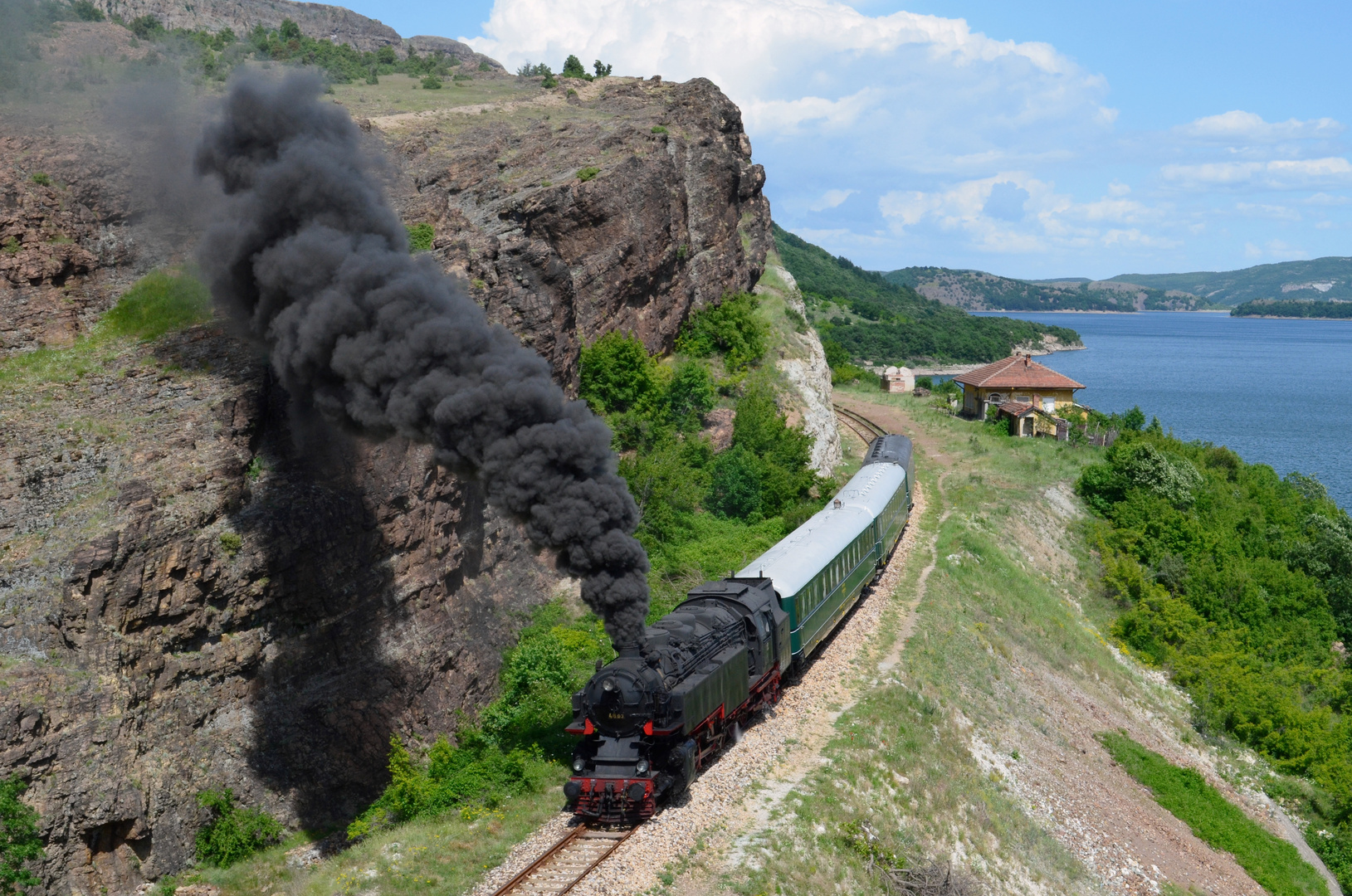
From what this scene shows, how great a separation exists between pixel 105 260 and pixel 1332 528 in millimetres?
47802

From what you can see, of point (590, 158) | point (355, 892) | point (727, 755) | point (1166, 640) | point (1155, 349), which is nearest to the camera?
point (355, 892)

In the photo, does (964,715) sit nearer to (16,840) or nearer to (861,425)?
(16,840)

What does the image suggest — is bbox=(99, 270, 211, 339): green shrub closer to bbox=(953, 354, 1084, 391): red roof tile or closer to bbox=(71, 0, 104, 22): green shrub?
bbox=(71, 0, 104, 22): green shrub

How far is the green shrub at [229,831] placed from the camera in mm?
17344

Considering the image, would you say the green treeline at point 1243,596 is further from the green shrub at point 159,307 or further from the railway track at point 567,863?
the green shrub at point 159,307

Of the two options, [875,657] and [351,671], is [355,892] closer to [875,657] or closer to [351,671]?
[351,671]

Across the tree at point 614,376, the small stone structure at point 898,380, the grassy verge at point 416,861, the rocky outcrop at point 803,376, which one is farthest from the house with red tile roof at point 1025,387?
the grassy verge at point 416,861

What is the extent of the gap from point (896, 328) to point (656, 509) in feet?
343

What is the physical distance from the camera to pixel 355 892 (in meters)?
13.5

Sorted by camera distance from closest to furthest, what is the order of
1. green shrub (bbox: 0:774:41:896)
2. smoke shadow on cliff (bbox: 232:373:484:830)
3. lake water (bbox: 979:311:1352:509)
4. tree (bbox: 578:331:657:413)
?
green shrub (bbox: 0:774:41:896)
smoke shadow on cliff (bbox: 232:373:484:830)
tree (bbox: 578:331:657:413)
lake water (bbox: 979:311:1352:509)

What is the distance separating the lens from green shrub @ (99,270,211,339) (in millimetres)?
22375

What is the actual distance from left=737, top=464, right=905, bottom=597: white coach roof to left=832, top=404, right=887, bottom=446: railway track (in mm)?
16352

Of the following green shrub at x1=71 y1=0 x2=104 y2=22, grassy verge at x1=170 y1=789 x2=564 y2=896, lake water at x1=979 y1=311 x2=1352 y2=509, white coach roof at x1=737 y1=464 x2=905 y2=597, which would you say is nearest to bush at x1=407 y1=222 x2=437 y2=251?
white coach roof at x1=737 y1=464 x2=905 y2=597

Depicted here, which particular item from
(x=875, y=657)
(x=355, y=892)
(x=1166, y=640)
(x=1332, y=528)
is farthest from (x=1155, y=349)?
(x=355, y=892)
